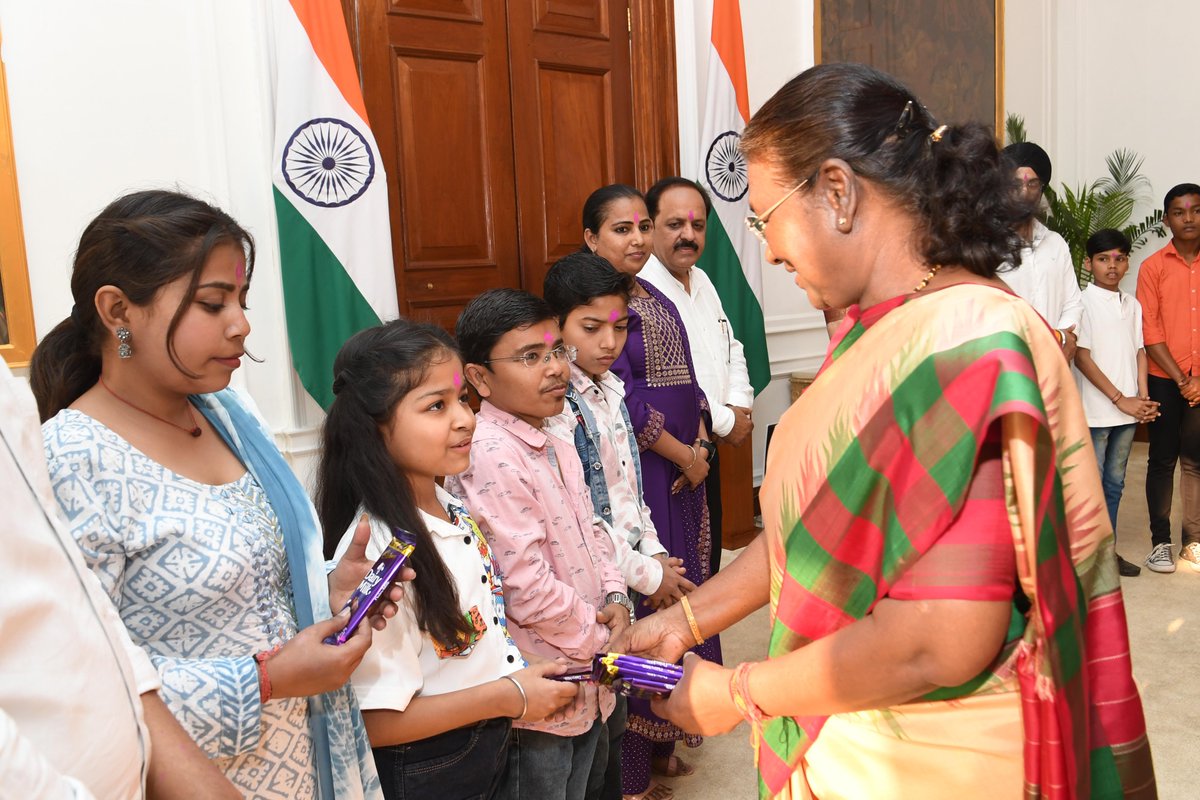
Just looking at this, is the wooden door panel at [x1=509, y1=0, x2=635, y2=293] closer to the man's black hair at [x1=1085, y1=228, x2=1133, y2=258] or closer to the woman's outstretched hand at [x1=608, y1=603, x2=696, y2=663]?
the man's black hair at [x1=1085, y1=228, x2=1133, y2=258]

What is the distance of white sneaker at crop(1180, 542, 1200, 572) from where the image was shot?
4.50 m

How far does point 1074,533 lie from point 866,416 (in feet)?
0.86

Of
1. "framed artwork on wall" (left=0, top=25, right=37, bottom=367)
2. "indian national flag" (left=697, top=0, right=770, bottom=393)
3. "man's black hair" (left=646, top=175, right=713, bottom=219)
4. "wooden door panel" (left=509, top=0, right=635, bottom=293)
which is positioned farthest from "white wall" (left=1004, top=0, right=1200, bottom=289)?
"framed artwork on wall" (left=0, top=25, right=37, bottom=367)

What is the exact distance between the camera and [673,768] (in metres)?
2.80

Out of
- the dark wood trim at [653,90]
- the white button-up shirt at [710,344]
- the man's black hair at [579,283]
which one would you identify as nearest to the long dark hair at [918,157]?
the man's black hair at [579,283]

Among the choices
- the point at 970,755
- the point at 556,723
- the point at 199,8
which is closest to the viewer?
the point at 970,755

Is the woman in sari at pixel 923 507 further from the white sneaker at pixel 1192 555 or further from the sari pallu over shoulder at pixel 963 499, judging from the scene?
the white sneaker at pixel 1192 555

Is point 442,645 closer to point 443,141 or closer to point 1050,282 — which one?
point 443,141

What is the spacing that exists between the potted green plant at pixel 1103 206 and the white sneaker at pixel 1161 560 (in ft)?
9.80

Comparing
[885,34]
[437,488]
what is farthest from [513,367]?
[885,34]

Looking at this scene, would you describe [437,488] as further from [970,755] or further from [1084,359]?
[1084,359]

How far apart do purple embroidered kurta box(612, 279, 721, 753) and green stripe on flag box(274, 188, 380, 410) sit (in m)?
1.02

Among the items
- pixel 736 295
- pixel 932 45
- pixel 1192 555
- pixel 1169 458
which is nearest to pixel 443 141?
pixel 736 295

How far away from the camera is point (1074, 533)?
3.54ft
